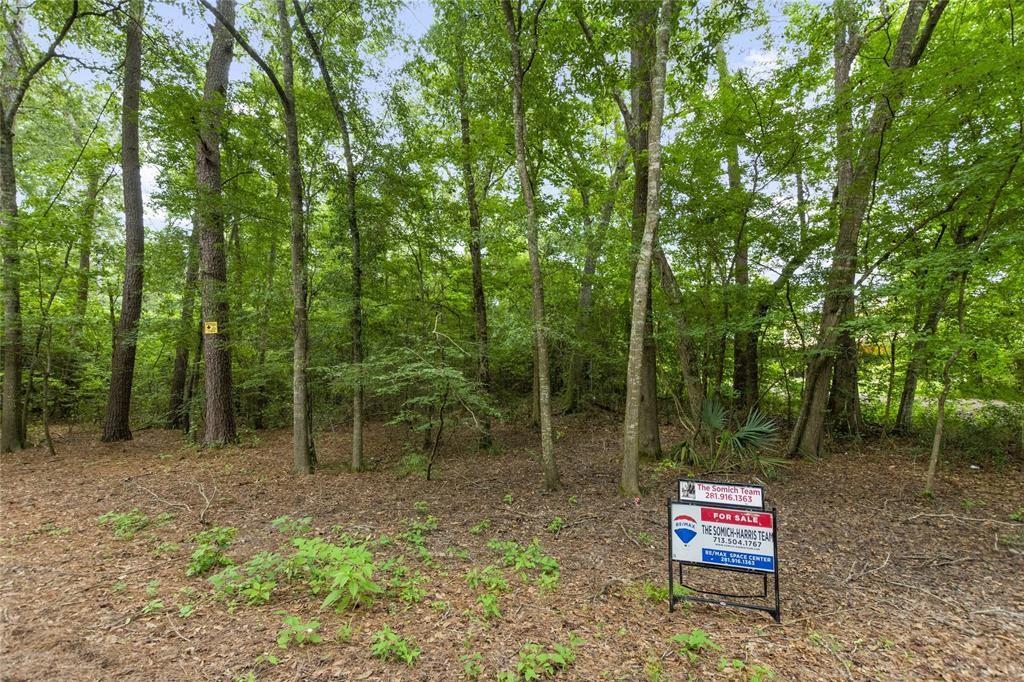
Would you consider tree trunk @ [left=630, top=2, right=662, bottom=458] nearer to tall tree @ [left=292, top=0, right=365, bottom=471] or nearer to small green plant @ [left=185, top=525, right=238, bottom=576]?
tall tree @ [left=292, top=0, right=365, bottom=471]

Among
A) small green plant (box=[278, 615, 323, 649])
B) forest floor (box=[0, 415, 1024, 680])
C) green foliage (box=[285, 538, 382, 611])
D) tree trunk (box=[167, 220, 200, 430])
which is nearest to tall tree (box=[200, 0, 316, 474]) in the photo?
forest floor (box=[0, 415, 1024, 680])

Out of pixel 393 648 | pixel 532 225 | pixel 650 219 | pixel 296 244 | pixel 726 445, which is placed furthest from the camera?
pixel 726 445

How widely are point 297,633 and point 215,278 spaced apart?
793 cm

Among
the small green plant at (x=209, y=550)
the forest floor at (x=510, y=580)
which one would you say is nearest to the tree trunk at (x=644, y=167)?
the forest floor at (x=510, y=580)

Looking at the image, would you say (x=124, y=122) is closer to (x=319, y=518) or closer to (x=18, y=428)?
(x=18, y=428)

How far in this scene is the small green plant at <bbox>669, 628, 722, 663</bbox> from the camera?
2.80 m

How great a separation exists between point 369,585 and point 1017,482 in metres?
8.89

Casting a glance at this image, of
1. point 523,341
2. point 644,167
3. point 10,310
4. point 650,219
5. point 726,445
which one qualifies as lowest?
point 726,445

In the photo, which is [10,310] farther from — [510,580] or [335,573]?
[510,580]

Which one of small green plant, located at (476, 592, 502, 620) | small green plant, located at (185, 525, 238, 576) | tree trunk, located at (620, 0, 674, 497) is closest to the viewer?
small green plant, located at (476, 592, 502, 620)

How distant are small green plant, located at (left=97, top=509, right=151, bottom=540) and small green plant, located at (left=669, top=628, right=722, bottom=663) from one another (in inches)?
215

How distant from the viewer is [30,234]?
24.3 feet

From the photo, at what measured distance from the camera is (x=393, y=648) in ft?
9.04

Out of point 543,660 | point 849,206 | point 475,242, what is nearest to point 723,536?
point 543,660
